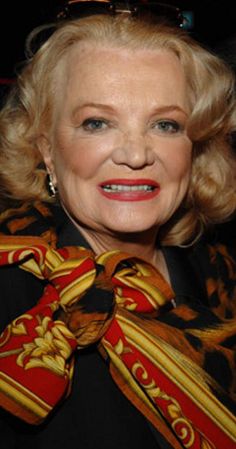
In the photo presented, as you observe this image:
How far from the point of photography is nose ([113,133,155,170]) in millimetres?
1552

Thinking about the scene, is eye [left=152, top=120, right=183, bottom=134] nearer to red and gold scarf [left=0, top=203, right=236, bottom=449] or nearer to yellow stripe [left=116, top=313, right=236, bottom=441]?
red and gold scarf [left=0, top=203, right=236, bottom=449]

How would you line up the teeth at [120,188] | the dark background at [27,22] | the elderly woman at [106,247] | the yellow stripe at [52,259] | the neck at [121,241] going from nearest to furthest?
the elderly woman at [106,247]
the yellow stripe at [52,259]
the teeth at [120,188]
the neck at [121,241]
the dark background at [27,22]

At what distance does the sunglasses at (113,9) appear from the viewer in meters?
1.70

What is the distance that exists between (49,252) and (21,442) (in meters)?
0.52

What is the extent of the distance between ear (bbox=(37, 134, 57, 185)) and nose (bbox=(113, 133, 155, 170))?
12.0 inches

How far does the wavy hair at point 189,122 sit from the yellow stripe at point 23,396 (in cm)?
74

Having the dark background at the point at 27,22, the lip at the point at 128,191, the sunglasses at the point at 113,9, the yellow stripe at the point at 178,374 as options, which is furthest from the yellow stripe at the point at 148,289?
the dark background at the point at 27,22

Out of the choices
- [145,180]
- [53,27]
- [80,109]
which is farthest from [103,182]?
[53,27]

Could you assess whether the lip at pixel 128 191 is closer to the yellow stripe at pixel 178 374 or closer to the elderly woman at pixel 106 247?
the elderly woman at pixel 106 247

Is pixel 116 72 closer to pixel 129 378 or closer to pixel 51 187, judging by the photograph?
pixel 51 187

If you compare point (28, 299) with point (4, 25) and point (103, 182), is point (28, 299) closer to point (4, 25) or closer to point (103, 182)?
point (103, 182)

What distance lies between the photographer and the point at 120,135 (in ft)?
5.20

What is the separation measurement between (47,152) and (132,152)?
389mm

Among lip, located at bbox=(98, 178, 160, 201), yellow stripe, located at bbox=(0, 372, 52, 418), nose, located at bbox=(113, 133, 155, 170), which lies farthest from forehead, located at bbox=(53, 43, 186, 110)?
yellow stripe, located at bbox=(0, 372, 52, 418)
